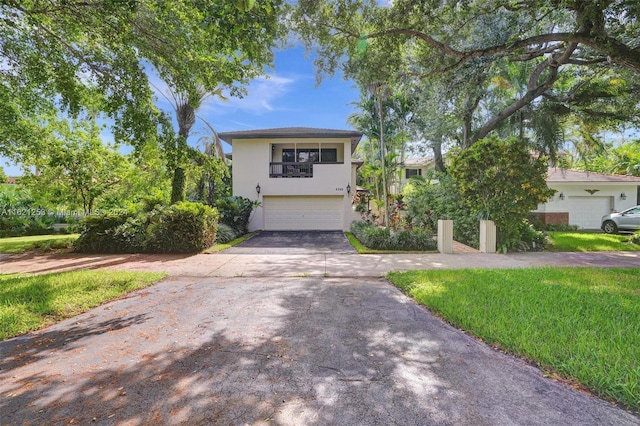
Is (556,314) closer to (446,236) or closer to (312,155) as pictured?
(446,236)

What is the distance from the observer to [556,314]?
4.00 meters

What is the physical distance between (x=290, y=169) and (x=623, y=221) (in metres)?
17.2

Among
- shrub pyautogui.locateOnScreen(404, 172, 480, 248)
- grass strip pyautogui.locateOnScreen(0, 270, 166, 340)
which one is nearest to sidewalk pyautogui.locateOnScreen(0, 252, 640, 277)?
grass strip pyautogui.locateOnScreen(0, 270, 166, 340)

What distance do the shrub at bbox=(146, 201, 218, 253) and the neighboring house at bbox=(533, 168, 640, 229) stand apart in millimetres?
18577

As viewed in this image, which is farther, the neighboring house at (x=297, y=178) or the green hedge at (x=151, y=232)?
the neighboring house at (x=297, y=178)

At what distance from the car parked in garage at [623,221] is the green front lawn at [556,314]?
37.5ft

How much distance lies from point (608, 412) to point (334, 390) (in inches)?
79.1

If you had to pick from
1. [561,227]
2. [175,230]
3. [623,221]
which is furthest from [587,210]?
[175,230]

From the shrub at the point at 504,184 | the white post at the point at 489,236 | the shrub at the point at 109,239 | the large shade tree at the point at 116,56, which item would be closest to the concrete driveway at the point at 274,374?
the large shade tree at the point at 116,56

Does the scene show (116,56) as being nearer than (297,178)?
Yes

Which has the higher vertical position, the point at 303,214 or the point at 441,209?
the point at 441,209

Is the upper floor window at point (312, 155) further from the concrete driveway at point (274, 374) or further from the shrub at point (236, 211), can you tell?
the concrete driveway at point (274, 374)

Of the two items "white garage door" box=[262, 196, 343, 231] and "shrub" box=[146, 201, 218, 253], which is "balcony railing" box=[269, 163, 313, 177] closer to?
"white garage door" box=[262, 196, 343, 231]

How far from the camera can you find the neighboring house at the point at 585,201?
17922 mm
